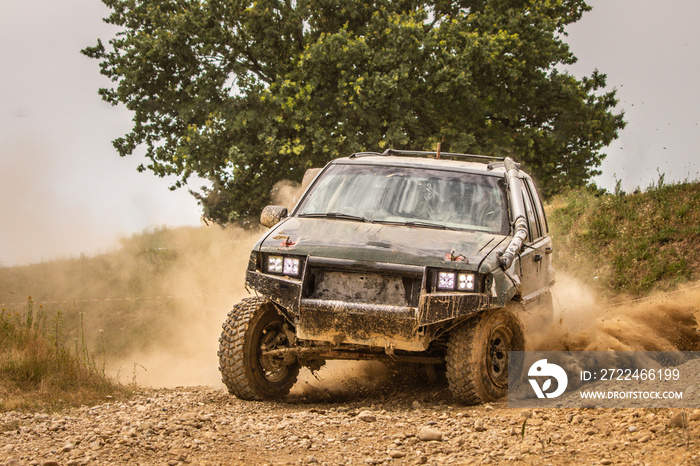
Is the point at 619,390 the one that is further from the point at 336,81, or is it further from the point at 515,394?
the point at 336,81

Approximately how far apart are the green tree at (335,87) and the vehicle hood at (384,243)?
15.9 m

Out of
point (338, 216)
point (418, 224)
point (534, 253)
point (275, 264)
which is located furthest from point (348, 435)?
point (534, 253)

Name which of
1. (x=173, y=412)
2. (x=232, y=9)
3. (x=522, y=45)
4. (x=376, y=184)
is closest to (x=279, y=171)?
(x=232, y=9)

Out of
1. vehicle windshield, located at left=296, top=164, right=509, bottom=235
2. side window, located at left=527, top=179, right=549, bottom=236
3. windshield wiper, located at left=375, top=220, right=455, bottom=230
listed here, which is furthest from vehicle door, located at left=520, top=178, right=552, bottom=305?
windshield wiper, located at left=375, top=220, right=455, bottom=230

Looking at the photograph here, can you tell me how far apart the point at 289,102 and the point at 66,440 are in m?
18.5

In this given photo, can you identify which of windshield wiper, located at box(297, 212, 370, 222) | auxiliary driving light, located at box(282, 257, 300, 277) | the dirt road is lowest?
the dirt road

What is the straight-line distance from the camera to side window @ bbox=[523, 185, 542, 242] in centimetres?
829

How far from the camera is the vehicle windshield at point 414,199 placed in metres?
7.72

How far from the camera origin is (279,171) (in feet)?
84.1

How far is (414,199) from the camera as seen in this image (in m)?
7.93

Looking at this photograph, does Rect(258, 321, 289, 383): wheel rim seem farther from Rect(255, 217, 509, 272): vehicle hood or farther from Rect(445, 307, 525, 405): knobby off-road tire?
Rect(445, 307, 525, 405): knobby off-road tire

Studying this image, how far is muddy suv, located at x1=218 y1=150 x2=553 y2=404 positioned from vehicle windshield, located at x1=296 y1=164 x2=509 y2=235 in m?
0.01

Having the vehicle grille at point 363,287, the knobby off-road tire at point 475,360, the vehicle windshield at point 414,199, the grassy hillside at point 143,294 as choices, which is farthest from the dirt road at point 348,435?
the grassy hillside at point 143,294

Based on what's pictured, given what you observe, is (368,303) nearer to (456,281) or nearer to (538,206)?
(456,281)
